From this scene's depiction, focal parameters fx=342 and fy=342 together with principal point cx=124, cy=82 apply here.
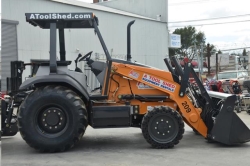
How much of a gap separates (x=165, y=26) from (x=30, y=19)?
23.7 metres

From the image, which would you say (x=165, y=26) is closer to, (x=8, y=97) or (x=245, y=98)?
(x=245, y=98)

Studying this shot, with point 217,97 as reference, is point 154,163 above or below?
below

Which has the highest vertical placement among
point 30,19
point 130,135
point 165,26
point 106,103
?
point 165,26

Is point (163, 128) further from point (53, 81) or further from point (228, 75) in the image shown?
point (228, 75)

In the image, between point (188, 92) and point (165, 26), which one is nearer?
point (188, 92)

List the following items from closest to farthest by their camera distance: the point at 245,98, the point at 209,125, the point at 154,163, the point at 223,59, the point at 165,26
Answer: the point at 154,163 < the point at 209,125 < the point at 245,98 < the point at 165,26 < the point at 223,59

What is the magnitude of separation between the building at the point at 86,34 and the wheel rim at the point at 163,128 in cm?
256

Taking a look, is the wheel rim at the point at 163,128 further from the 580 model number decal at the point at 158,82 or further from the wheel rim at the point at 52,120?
the wheel rim at the point at 52,120

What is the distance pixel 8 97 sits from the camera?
749cm

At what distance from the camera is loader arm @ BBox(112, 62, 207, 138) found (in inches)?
283

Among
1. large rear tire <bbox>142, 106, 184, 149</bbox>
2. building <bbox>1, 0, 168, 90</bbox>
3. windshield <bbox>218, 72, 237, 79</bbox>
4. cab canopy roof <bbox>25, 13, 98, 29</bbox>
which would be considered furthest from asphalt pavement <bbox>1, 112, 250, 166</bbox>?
windshield <bbox>218, 72, 237, 79</bbox>

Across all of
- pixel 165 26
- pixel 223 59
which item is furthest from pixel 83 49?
pixel 223 59

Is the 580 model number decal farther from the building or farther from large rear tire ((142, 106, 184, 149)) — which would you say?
the building

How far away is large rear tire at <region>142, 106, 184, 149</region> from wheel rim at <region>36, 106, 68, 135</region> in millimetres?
1626
